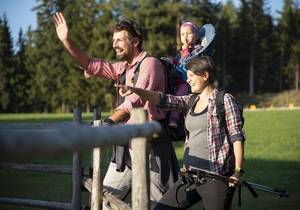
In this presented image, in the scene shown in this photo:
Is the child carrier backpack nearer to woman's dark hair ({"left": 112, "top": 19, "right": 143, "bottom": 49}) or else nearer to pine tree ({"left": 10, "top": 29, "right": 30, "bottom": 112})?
woman's dark hair ({"left": 112, "top": 19, "right": 143, "bottom": 49})

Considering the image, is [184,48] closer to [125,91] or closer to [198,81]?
[198,81]

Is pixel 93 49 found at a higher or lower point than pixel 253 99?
higher

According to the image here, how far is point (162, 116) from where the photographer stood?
441 centimetres

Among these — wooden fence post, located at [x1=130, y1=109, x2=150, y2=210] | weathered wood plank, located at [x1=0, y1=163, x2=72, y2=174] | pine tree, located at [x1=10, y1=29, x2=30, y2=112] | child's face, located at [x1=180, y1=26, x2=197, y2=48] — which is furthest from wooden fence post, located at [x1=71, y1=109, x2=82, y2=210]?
pine tree, located at [x1=10, y1=29, x2=30, y2=112]

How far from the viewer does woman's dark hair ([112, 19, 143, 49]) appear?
170 inches

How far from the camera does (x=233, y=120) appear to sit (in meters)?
3.92

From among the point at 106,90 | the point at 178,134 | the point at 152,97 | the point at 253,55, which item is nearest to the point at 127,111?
the point at 152,97

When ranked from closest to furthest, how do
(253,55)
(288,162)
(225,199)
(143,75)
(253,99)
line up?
(225,199)
(143,75)
(288,162)
(253,99)
(253,55)

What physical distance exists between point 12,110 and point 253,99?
97.0ft

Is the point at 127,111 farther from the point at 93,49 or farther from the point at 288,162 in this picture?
the point at 93,49

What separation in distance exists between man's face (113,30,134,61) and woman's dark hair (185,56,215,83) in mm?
493

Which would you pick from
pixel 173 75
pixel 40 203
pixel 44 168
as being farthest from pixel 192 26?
pixel 40 203

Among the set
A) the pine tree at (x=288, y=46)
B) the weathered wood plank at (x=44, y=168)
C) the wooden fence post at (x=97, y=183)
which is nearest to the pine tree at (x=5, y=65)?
the pine tree at (x=288, y=46)

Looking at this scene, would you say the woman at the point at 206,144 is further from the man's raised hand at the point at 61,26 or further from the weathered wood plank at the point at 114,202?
the man's raised hand at the point at 61,26
